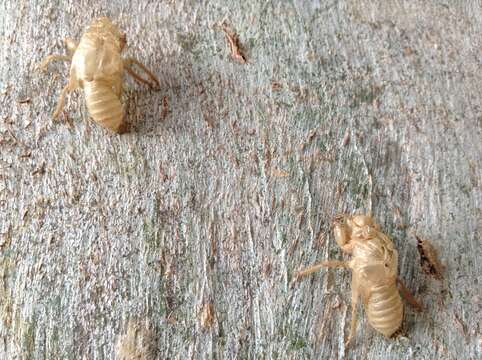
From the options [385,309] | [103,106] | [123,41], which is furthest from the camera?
[123,41]

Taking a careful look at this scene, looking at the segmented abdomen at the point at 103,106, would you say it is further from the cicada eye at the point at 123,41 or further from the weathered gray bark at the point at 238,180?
the cicada eye at the point at 123,41

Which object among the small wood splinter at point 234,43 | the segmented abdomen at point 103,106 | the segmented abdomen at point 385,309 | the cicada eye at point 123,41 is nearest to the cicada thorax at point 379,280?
the segmented abdomen at point 385,309

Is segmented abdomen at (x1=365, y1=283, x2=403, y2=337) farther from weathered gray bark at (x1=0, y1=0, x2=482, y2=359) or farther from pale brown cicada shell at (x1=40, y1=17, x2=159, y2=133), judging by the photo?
pale brown cicada shell at (x1=40, y1=17, x2=159, y2=133)

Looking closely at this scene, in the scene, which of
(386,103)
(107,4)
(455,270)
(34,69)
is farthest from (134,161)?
(455,270)

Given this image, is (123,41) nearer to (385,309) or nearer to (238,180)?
(238,180)

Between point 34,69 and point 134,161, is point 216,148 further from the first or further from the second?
point 34,69

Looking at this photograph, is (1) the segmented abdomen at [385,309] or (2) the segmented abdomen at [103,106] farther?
(2) the segmented abdomen at [103,106]

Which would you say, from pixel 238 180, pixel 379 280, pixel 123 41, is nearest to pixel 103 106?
pixel 123 41
